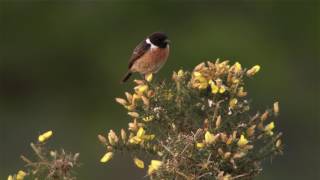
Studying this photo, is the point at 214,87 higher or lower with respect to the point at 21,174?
higher

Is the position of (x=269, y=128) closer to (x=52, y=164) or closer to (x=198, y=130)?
(x=198, y=130)

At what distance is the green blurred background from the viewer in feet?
86.0

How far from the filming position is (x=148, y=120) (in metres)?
6.97

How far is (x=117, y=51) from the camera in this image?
29.5 metres

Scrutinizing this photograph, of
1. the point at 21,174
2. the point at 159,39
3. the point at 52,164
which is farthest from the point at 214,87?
the point at 159,39

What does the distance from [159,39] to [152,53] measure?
0.52 feet

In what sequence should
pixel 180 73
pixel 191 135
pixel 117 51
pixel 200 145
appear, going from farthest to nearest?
pixel 117 51 < pixel 180 73 < pixel 191 135 < pixel 200 145

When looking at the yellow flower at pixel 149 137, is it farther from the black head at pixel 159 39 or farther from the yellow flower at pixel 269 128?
the black head at pixel 159 39

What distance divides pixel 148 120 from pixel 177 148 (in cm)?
52

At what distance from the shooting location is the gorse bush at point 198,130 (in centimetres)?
654

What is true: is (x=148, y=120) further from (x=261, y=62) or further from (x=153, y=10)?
(x=153, y=10)

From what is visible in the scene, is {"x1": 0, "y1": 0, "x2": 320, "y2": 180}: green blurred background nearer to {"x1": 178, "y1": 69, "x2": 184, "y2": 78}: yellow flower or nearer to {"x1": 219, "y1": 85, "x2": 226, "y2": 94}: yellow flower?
{"x1": 178, "y1": 69, "x2": 184, "y2": 78}: yellow flower

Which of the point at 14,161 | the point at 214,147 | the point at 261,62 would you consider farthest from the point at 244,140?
the point at 261,62

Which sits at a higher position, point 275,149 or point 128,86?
point 128,86
